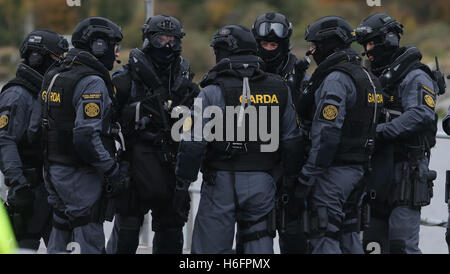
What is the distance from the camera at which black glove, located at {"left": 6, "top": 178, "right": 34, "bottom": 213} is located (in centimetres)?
720

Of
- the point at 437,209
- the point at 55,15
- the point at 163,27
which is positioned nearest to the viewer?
the point at 163,27

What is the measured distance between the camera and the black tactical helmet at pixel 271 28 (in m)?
7.25

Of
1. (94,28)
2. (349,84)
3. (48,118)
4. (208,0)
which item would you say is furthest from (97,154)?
(208,0)

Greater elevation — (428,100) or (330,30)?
(330,30)

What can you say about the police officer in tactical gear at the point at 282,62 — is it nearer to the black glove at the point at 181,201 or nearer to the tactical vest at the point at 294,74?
the tactical vest at the point at 294,74

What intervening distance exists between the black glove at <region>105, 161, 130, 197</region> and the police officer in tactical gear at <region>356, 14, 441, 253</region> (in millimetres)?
1987

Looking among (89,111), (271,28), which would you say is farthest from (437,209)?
(89,111)

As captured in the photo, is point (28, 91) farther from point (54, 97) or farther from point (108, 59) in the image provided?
point (108, 59)

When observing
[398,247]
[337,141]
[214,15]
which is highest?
[214,15]

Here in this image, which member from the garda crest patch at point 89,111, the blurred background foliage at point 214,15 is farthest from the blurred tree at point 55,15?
the garda crest patch at point 89,111

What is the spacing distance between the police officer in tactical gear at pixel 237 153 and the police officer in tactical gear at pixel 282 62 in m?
0.42

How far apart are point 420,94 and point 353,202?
1058mm

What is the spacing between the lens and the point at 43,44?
7.42 metres

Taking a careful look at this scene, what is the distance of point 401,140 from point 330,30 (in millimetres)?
1102
